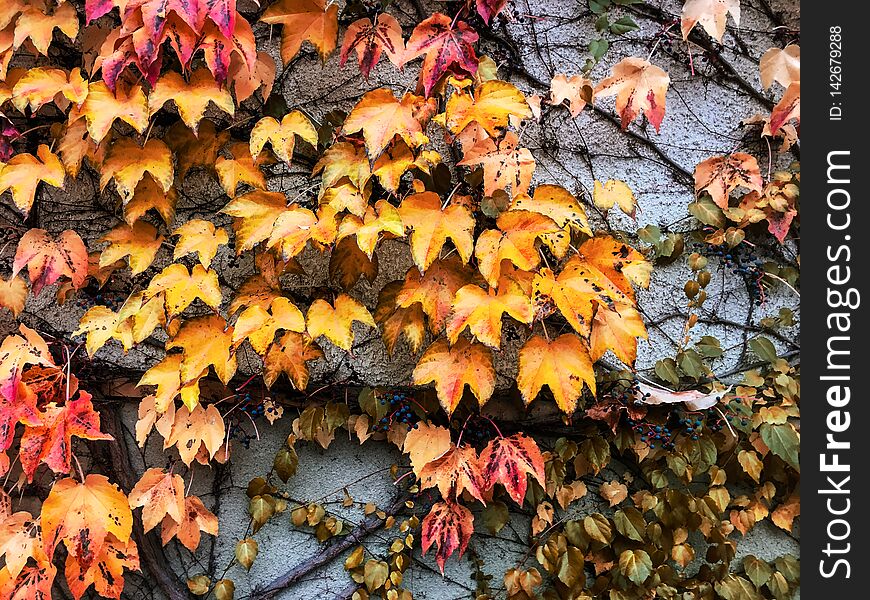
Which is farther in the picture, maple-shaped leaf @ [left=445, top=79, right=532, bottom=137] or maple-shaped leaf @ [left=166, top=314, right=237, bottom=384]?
maple-shaped leaf @ [left=166, top=314, right=237, bottom=384]

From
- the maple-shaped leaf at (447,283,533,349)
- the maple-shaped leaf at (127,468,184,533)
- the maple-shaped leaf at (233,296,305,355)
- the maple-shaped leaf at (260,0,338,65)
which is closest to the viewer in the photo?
the maple-shaped leaf at (447,283,533,349)

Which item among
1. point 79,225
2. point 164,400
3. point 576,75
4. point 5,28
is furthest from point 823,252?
point 5,28

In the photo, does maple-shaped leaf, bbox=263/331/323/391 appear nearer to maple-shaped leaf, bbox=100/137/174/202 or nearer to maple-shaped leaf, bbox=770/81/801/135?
maple-shaped leaf, bbox=100/137/174/202

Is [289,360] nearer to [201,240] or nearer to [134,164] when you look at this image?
[201,240]

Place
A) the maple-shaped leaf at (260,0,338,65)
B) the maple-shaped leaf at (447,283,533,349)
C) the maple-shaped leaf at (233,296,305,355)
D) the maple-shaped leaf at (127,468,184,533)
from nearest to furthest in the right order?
the maple-shaped leaf at (447,283,533,349) < the maple-shaped leaf at (233,296,305,355) < the maple-shaped leaf at (260,0,338,65) < the maple-shaped leaf at (127,468,184,533)

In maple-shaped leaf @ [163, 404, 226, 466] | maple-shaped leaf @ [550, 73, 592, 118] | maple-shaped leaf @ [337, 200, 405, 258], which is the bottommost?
maple-shaped leaf @ [163, 404, 226, 466]

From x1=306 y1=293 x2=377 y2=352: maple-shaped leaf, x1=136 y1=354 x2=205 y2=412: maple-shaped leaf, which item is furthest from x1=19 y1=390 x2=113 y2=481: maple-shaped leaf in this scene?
x1=306 y1=293 x2=377 y2=352: maple-shaped leaf

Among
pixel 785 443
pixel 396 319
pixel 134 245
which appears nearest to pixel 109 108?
pixel 134 245
